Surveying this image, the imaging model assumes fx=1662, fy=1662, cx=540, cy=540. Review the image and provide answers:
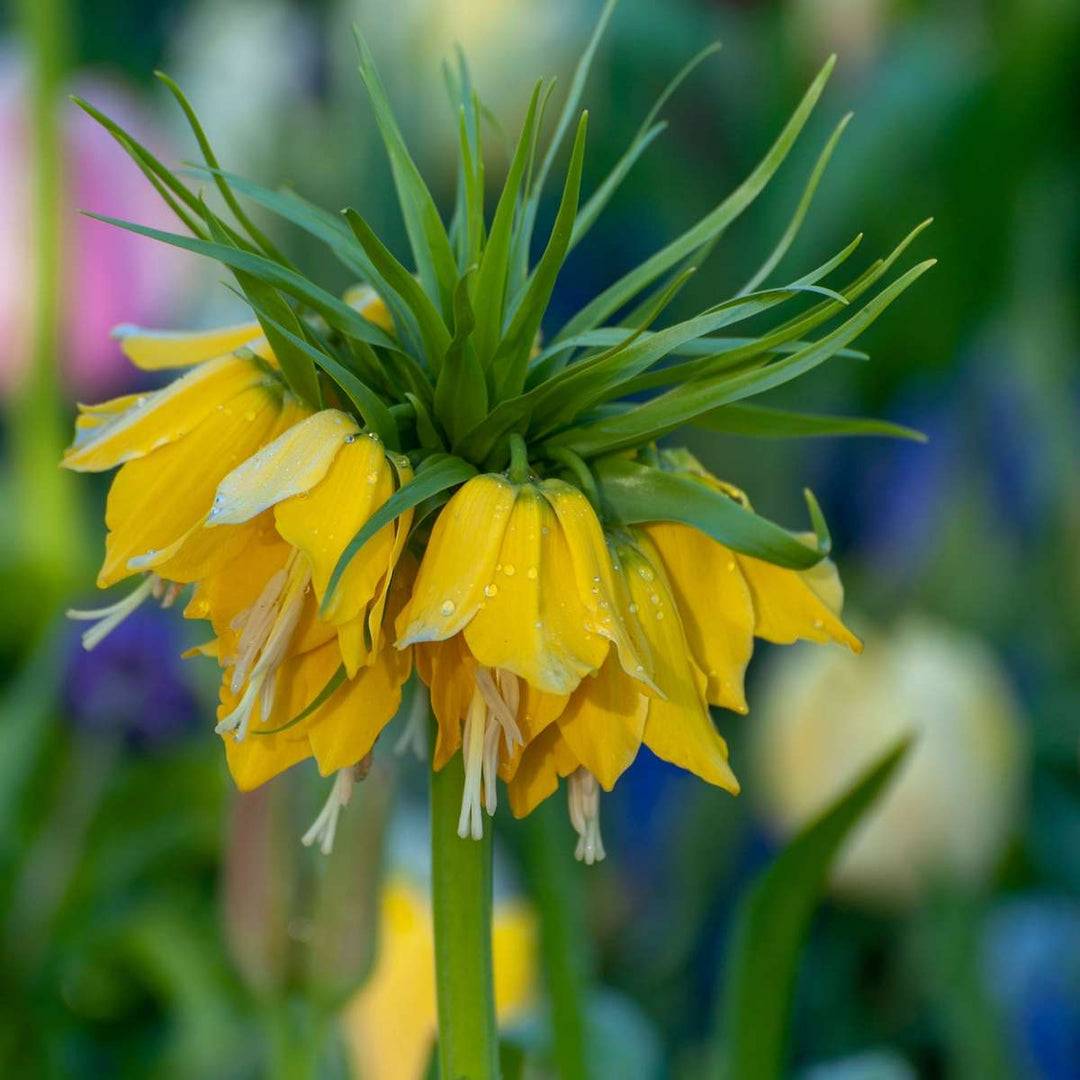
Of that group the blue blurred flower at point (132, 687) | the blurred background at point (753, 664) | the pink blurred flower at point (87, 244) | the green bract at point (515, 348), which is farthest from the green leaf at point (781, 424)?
the pink blurred flower at point (87, 244)

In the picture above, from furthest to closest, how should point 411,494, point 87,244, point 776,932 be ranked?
point 87,244, point 776,932, point 411,494

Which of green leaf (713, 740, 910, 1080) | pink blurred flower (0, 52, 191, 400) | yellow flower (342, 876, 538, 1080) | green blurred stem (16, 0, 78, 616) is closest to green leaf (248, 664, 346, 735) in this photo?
green leaf (713, 740, 910, 1080)

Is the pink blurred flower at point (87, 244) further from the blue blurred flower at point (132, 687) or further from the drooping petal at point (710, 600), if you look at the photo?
the drooping petal at point (710, 600)

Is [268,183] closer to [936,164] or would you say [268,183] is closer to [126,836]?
[936,164]

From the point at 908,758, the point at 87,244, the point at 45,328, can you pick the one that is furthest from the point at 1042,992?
the point at 87,244

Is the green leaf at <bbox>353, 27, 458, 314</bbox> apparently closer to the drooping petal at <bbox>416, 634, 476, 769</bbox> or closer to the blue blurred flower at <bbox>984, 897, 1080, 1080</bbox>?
the drooping petal at <bbox>416, 634, 476, 769</bbox>

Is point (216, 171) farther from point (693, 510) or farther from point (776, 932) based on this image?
point (776, 932)

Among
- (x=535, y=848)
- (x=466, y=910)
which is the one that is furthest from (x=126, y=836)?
(x=466, y=910)
